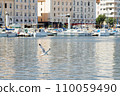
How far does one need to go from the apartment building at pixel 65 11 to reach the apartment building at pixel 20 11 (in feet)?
→ 18.3

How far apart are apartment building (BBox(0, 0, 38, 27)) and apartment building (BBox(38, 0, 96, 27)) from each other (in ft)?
18.3

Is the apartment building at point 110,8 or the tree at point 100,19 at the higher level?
the apartment building at point 110,8

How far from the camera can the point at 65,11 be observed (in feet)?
530

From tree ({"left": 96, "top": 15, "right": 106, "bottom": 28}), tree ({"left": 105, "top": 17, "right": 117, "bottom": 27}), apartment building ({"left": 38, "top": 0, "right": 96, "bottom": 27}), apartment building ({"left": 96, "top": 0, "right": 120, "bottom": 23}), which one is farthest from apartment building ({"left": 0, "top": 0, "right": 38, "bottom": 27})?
apartment building ({"left": 96, "top": 0, "right": 120, "bottom": 23})

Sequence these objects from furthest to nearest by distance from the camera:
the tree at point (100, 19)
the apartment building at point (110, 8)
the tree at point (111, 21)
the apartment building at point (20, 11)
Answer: the apartment building at point (110, 8)
the tree at point (100, 19)
the tree at point (111, 21)
the apartment building at point (20, 11)

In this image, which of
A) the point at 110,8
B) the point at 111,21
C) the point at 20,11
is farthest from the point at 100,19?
the point at 20,11

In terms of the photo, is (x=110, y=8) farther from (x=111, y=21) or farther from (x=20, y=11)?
(x=20, y=11)

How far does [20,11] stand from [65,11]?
22462 millimetres

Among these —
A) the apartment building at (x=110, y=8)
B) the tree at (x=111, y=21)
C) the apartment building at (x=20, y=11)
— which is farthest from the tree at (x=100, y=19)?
the apartment building at (x=20, y=11)

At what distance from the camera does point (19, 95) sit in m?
20.4

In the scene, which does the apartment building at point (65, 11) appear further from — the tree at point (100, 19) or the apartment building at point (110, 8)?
the apartment building at point (110, 8)

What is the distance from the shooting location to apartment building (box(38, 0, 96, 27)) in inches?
6132

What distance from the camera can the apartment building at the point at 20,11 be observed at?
14050cm

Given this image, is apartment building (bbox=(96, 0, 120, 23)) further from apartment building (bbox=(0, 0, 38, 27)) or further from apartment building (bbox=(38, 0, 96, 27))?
apartment building (bbox=(0, 0, 38, 27))
